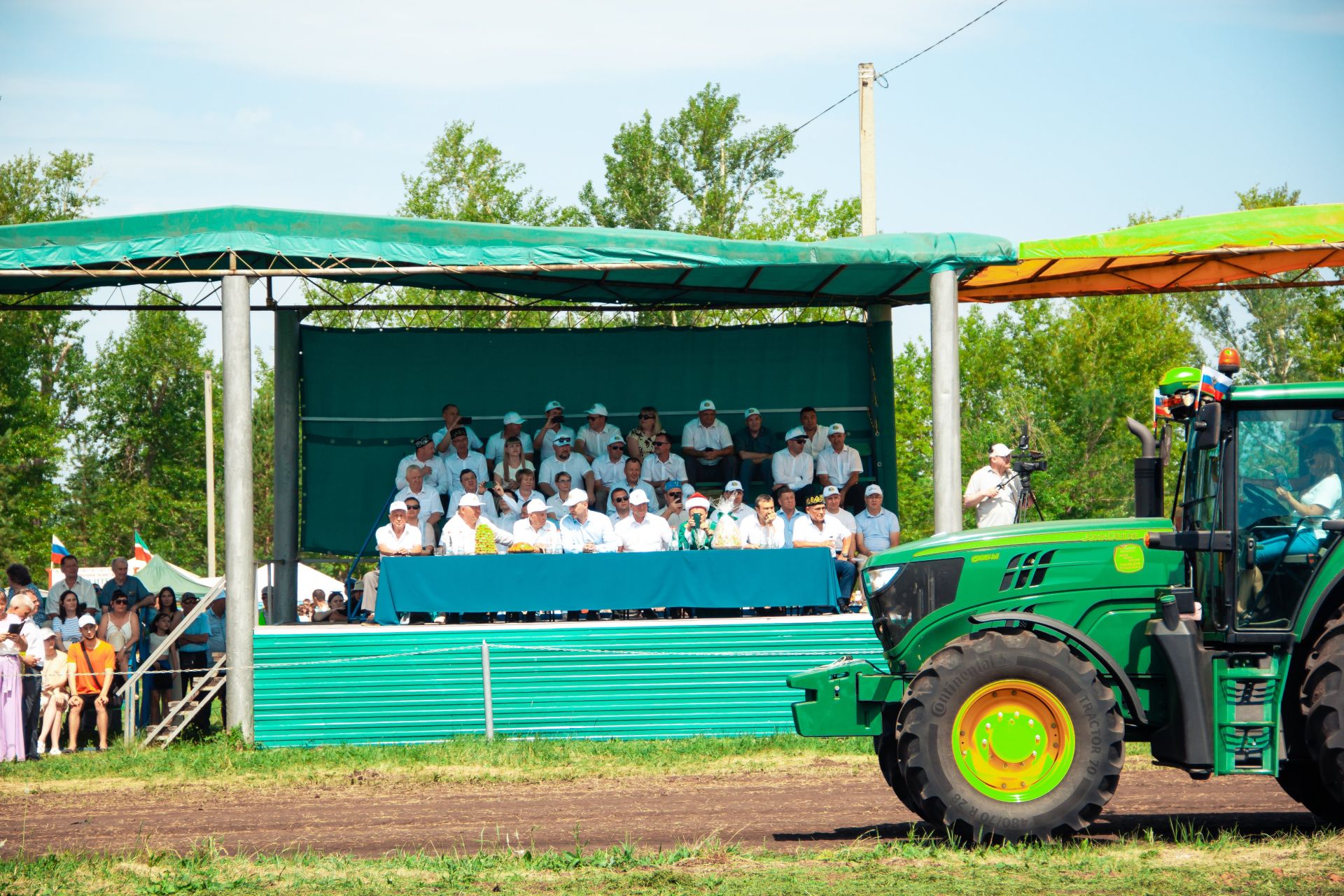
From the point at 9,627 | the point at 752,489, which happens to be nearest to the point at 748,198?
the point at 752,489

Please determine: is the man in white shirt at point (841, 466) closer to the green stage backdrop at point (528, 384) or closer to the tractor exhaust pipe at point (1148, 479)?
the green stage backdrop at point (528, 384)

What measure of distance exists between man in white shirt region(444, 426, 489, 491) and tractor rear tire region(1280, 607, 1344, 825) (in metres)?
11.5

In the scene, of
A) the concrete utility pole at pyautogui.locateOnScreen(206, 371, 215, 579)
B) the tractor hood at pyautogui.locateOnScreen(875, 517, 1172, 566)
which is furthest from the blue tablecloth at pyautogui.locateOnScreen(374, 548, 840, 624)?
the concrete utility pole at pyautogui.locateOnScreen(206, 371, 215, 579)

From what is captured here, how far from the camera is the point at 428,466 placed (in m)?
18.0

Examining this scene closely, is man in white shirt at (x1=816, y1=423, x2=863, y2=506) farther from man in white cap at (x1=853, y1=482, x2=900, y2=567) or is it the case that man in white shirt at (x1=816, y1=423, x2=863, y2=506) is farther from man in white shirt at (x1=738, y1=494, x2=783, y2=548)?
man in white shirt at (x1=738, y1=494, x2=783, y2=548)

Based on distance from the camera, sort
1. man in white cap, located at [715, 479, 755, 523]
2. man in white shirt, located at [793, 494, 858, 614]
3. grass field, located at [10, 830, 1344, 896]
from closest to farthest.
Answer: grass field, located at [10, 830, 1344, 896]
man in white shirt, located at [793, 494, 858, 614]
man in white cap, located at [715, 479, 755, 523]

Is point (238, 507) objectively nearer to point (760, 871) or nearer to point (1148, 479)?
point (760, 871)

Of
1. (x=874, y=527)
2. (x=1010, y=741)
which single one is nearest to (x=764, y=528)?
(x=874, y=527)

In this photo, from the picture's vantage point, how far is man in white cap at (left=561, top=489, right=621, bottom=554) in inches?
635

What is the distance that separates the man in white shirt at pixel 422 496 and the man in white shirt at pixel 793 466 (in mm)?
4159

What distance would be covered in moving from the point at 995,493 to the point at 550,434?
5.73m

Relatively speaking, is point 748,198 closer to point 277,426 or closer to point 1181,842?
point 277,426

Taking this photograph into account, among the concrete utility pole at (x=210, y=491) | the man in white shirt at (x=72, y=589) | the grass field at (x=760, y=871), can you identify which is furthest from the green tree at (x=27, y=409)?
the grass field at (x=760, y=871)

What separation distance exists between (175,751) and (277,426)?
5.70 m
